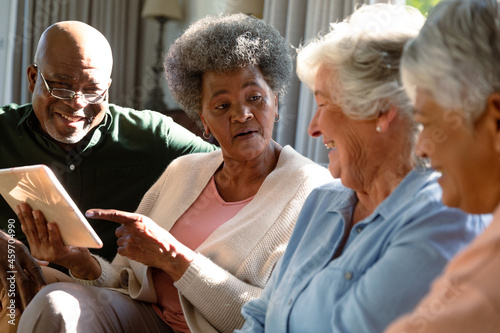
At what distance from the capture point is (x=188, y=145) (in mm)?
2195

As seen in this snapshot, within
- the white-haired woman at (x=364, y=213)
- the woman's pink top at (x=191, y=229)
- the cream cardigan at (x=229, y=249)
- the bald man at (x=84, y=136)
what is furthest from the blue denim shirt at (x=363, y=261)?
the bald man at (x=84, y=136)

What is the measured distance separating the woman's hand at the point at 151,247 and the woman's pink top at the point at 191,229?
0.15 metres

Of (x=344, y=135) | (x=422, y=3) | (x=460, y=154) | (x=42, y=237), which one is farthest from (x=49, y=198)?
(x=422, y=3)

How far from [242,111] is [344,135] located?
62 centimetres

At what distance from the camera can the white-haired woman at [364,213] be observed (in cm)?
96

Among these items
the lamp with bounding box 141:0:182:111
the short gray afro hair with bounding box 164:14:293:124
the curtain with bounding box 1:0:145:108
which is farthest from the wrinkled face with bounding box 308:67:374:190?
the curtain with bounding box 1:0:145:108

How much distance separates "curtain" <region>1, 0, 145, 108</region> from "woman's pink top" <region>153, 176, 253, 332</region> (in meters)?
2.73

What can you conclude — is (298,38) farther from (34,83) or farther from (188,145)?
(34,83)

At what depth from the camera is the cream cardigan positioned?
62.2 inches

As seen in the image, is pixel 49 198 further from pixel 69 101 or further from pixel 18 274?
pixel 69 101

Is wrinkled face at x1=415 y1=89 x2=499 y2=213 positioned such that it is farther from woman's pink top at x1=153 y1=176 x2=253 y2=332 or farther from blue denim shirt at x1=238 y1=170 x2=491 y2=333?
woman's pink top at x1=153 y1=176 x2=253 y2=332

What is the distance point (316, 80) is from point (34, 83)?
132cm

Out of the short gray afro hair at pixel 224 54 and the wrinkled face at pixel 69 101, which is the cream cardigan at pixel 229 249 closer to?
the short gray afro hair at pixel 224 54

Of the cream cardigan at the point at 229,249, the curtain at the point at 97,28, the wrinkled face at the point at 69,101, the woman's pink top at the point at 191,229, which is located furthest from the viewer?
the curtain at the point at 97,28
